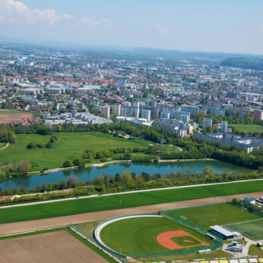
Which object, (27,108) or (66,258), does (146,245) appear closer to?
(66,258)

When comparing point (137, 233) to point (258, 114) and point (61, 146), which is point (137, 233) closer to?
point (61, 146)

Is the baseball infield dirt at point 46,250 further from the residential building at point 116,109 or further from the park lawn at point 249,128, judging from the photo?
the residential building at point 116,109

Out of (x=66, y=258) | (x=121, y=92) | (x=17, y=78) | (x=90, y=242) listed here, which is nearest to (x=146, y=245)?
(x=90, y=242)

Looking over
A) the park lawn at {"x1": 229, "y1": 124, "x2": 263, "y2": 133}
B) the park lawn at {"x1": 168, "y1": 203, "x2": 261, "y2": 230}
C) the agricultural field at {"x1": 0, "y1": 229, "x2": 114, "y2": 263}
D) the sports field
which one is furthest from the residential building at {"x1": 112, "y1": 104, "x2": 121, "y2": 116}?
the agricultural field at {"x1": 0, "y1": 229, "x2": 114, "y2": 263}

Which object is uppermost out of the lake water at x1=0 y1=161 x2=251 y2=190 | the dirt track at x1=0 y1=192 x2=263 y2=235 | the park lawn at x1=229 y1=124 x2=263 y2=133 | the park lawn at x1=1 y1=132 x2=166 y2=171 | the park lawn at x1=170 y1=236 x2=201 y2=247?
the park lawn at x1=229 y1=124 x2=263 y2=133

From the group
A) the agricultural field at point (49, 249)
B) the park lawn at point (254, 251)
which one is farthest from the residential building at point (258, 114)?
the agricultural field at point (49, 249)

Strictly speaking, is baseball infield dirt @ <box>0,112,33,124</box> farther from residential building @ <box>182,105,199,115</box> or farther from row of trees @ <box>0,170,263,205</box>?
row of trees @ <box>0,170,263,205</box>

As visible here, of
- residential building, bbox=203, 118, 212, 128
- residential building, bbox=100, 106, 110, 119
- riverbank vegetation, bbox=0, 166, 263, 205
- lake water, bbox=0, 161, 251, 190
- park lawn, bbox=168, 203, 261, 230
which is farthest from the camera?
residential building, bbox=100, 106, 110, 119
